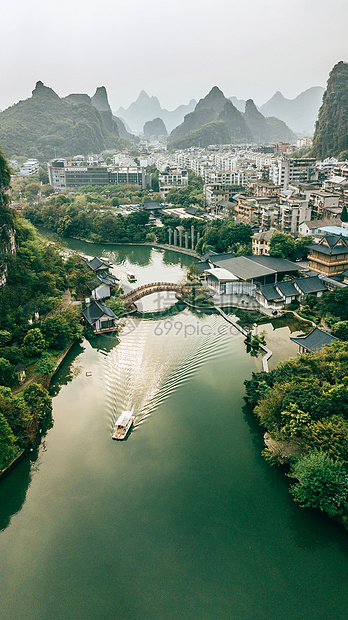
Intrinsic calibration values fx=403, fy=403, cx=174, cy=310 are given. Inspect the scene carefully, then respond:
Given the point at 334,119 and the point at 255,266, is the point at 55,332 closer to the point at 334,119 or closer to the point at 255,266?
the point at 255,266

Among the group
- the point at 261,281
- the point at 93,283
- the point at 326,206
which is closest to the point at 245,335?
the point at 261,281

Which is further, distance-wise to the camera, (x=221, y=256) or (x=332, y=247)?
(x=221, y=256)

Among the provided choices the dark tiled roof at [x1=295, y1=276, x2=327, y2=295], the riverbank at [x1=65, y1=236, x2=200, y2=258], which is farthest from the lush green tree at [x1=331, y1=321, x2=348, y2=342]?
the riverbank at [x1=65, y1=236, x2=200, y2=258]

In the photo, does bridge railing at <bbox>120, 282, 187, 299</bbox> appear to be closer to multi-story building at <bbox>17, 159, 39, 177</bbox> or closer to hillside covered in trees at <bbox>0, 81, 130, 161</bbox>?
multi-story building at <bbox>17, 159, 39, 177</bbox>

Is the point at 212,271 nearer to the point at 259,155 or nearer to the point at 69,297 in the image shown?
the point at 69,297

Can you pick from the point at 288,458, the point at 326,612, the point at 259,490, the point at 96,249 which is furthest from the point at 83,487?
the point at 96,249
